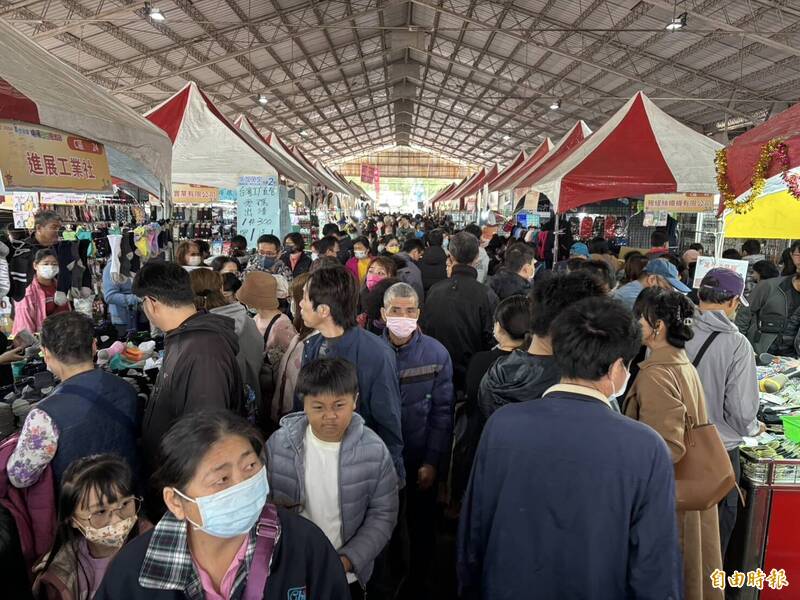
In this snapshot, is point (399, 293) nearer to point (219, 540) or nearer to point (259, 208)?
point (219, 540)

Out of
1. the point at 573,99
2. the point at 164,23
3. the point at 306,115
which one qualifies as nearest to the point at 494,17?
the point at 573,99

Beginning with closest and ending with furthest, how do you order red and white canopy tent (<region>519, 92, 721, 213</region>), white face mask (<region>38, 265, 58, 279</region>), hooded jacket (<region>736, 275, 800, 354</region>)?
1. white face mask (<region>38, 265, 58, 279</region>)
2. hooded jacket (<region>736, 275, 800, 354</region>)
3. red and white canopy tent (<region>519, 92, 721, 213</region>)

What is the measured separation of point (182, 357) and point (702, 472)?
6.35 feet

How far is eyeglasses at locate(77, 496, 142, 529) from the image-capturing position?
5.46ft

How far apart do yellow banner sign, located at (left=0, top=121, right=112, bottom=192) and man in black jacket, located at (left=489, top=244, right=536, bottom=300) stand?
2764mm

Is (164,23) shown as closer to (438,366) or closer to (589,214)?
(589,214)

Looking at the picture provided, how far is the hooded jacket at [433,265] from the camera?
5414mm

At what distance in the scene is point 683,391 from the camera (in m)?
1.94

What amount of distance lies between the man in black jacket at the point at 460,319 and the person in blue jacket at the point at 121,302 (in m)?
2.96

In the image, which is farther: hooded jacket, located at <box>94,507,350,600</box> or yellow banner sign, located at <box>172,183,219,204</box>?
yellow banner sign, located at <box>172,183,219,204</box>

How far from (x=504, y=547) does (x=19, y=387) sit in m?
2.67

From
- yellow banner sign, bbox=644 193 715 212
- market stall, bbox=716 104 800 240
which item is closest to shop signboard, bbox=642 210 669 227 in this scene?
yellow banner sign, bbox=644 193 715 212

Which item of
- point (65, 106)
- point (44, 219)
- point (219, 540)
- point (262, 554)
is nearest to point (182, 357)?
point (219, 540)

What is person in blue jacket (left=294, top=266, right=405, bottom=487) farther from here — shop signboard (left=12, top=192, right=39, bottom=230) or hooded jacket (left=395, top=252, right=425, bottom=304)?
shop signboard (left=12, top=192, right=39, bottom=230)
